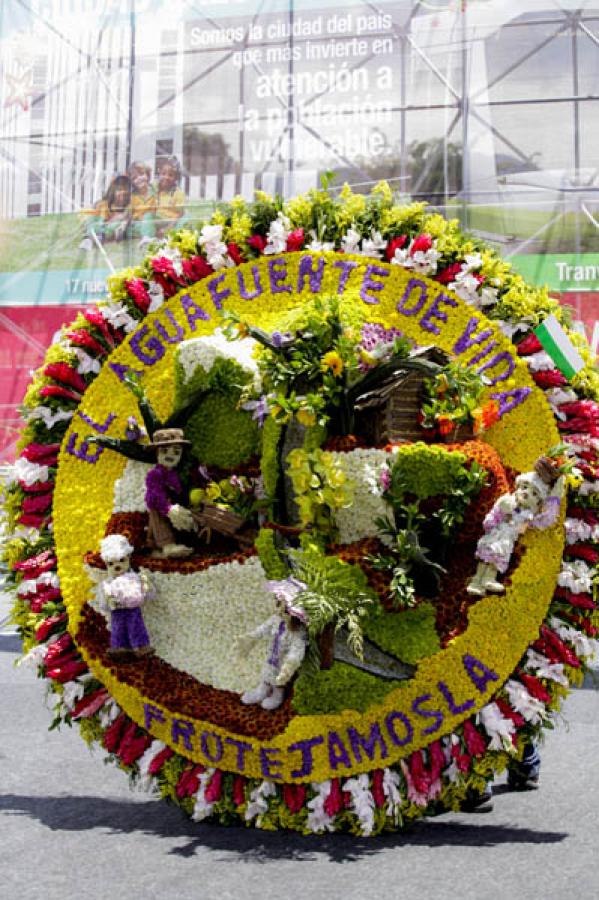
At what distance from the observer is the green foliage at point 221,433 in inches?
265

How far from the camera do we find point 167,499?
21.7 feet

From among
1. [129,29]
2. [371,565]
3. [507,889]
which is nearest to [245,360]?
[371,565]

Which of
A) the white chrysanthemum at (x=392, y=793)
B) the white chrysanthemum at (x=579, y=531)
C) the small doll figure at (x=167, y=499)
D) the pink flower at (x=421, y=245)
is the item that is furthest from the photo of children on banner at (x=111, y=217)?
the white chrysanthemum at (x=392, y=793)

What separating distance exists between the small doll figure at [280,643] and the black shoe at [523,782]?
70.9 inches

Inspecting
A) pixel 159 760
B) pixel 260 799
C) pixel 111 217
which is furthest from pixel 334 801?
pixel 111 217

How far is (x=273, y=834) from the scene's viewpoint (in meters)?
6.25

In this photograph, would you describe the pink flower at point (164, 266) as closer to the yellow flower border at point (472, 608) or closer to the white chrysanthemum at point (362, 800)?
the yellow flower border at point (472, 608)

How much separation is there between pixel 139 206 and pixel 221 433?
11660 mm

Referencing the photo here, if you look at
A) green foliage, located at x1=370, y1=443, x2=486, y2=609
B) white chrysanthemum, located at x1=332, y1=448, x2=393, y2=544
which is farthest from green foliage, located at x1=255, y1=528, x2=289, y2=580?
green foliage, located at x1=370, y1=443, x2=486, y2=609

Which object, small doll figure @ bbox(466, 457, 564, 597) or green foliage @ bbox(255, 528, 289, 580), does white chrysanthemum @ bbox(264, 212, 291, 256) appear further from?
small doll figure @ bbox(466, 457, 564, 597)

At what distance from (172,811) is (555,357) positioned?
10.7 feet

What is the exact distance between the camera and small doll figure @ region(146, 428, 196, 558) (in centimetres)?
659

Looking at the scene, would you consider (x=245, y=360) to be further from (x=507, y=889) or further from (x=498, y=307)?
(x=507, y=889)

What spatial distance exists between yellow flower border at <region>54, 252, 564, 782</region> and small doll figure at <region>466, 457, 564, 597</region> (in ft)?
0.46
